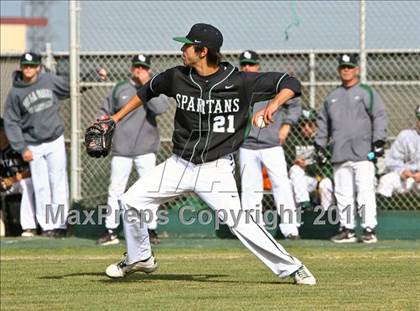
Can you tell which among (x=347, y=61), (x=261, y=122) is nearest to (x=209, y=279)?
(x=261, y=122)

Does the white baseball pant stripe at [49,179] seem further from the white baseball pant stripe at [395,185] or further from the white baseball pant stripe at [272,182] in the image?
the white baseball pant stripe at [395,185]

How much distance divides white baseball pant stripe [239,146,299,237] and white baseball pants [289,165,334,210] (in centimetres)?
31

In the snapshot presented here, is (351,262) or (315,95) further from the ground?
(315,95)

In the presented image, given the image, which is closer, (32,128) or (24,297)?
(24,297)

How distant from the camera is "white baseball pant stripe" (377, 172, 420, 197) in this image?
12953 millimetres

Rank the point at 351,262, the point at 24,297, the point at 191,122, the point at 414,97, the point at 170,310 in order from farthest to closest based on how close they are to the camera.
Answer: the point at 414,97
the point at 351,262
the point at 191,122
the point at 24,297
the point at 170,310

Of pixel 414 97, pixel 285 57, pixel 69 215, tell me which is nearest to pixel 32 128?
pixel 69 215

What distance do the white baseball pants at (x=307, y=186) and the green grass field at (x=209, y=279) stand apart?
26.8 inches

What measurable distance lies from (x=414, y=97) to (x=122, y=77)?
12.7 feet

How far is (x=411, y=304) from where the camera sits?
734cm

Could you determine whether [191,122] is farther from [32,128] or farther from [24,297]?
[32,128]

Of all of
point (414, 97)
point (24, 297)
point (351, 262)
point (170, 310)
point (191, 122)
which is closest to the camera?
point (170, 310)

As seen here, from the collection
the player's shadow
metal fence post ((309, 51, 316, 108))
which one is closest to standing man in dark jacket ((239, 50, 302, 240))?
metal fence post ((309, 51, 316, 108))

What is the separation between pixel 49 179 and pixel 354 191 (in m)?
3.90
